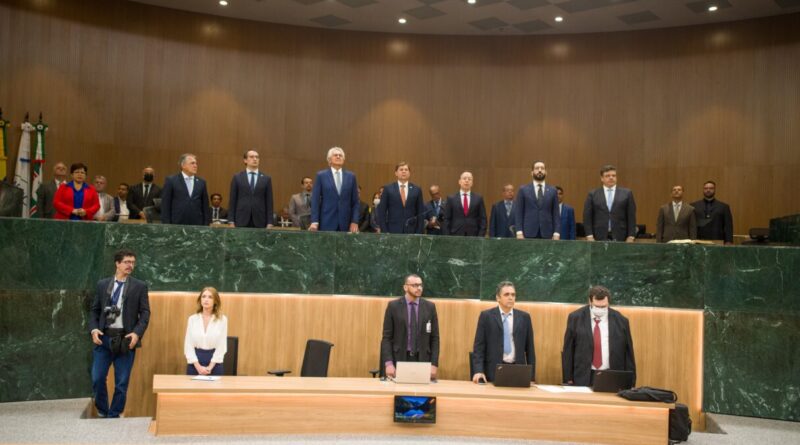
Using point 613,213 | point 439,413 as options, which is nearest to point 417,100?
point 613,213

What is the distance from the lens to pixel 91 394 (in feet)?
23.8

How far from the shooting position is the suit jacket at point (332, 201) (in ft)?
25.6

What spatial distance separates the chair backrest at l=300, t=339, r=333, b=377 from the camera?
6.55m

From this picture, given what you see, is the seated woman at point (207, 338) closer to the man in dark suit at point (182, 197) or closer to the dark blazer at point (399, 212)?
the man in dark suit at point (182, 197)

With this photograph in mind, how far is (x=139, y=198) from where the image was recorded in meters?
9.90

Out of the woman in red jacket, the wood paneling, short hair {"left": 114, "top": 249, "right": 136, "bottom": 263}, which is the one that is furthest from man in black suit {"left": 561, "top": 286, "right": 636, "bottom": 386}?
the wood paneling

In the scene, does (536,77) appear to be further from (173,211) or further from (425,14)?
(173,211)

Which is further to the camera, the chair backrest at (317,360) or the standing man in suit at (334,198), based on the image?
the standing man in suit at (334,198)

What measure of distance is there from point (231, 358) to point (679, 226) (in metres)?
5.23

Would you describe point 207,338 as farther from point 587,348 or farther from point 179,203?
point 587,348

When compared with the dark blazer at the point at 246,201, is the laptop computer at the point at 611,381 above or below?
below

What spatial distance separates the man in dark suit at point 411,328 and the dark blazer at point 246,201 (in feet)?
6.68

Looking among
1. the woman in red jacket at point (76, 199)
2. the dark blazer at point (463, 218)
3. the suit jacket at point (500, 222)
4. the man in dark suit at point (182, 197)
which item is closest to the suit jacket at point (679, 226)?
the suit jacket at point (500, 222)

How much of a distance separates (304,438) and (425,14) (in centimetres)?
867
